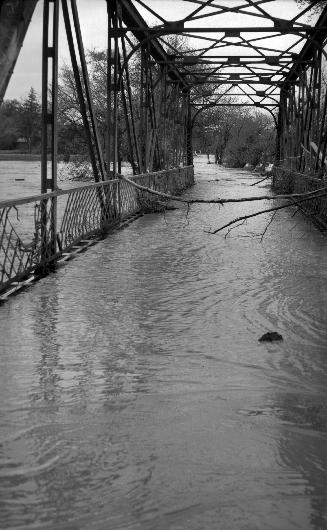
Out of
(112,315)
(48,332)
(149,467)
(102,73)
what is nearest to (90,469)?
(149,467)

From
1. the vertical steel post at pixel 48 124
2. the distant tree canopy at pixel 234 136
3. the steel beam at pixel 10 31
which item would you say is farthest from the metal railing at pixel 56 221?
the distant tree canopy at pixel 234 136

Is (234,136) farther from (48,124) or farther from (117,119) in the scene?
(48,124)

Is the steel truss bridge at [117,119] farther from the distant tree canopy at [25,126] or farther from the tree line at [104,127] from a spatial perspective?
the distant tree canopy at [25,126]

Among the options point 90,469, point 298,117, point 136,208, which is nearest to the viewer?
point 90,469

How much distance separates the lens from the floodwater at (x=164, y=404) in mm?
3014

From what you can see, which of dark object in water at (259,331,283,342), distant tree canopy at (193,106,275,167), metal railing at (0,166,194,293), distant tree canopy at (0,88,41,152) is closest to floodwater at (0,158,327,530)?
dark object in water at (259,331,283,342)

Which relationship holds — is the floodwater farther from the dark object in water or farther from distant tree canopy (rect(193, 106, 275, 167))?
distant tree canopy (rect(193, 106, 275, 167))

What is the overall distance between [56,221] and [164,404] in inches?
204

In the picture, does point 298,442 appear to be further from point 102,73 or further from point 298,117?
point 102,73

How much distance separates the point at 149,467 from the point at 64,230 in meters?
7.27

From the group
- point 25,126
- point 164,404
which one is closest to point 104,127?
point 164,404

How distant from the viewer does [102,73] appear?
3838 centimetres

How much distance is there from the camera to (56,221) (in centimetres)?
904

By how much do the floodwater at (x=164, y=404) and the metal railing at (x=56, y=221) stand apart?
37 cm
